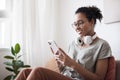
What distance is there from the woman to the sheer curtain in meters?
0.86

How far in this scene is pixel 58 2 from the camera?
293 cm

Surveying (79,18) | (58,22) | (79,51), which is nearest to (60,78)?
(79,51)

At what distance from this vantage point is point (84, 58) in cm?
177

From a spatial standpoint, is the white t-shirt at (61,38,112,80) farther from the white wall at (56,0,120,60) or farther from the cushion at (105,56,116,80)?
the white wall at (56,0,120,60)

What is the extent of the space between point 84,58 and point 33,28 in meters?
1.09

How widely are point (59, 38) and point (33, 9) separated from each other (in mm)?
502

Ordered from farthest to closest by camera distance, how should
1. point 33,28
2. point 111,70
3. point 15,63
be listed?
point 33,28 → point 15,63 → point 111,70

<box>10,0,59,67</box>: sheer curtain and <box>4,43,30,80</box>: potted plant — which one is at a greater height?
<box>10,0,59,67</box>: sheer curtain

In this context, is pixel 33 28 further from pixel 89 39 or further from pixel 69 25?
pixel 89 39

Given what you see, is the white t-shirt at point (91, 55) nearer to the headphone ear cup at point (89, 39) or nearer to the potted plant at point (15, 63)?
the headphone ear cup at point (89, 39)

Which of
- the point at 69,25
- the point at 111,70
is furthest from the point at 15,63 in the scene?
the point at 111,70

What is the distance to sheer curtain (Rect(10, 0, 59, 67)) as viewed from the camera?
8.73 feet

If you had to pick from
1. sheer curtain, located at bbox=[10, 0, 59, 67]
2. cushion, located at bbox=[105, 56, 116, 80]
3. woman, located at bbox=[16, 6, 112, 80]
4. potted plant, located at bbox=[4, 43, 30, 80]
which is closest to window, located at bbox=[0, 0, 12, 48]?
sheer curtain, located at bbox=[10, 0, 59, 67]

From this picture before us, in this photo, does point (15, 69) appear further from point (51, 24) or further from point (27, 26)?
point (51, 24)
